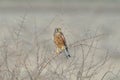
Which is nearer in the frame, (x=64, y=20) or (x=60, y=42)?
(x=60, y=42)

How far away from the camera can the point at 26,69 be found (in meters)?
5.50

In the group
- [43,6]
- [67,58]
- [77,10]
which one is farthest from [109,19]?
[67,58]

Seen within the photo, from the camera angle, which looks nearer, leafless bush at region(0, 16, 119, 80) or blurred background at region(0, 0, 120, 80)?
leafless bush at region(0, 16, 119, 80)

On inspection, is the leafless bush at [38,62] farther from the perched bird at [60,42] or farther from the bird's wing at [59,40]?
the bird's wing at [59,40]

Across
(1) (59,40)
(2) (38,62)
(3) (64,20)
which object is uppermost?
(3) (64,20)

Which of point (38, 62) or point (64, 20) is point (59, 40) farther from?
point (38, 62)

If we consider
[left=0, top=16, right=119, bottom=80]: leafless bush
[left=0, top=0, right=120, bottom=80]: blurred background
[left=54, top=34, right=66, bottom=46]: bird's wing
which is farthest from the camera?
[left=54, top=34, right=66, bottom=46]: bird's wing

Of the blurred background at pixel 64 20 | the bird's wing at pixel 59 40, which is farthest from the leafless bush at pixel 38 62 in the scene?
the bird's wing at pixel 59 40

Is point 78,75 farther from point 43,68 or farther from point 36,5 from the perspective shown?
point 36,5

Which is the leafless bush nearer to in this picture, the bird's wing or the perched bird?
the perched bird

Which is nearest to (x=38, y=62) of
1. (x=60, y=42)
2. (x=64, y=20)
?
(x=60, y=42)

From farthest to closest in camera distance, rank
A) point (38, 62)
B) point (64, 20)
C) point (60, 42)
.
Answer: point (64, 20) → point (60, 42) → point (38, 62)

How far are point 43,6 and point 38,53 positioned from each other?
21416 millimetres

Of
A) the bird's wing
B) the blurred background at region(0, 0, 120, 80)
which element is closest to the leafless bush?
the blurred background at region(0, 0, 120, 80)
